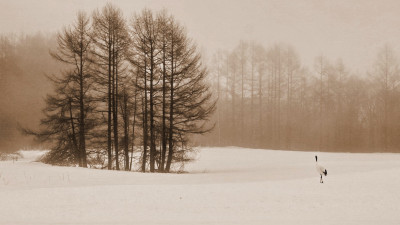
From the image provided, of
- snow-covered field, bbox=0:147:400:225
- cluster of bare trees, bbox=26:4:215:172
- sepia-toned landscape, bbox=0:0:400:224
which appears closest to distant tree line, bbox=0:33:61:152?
sepia-toned landscape, bbox=0:0:400:224

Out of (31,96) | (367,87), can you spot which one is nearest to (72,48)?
(31,96)

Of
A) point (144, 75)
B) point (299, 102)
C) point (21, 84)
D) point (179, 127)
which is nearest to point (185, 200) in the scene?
point (144, 75)

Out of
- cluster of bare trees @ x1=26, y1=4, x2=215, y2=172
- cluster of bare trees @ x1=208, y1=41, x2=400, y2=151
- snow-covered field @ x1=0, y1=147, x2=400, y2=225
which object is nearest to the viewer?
snow-covered field @ x1=0, y1=147, x2=400, y2=225

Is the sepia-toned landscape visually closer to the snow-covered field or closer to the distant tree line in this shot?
the snow-covered field

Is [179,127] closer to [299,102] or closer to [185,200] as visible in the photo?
[185,200]

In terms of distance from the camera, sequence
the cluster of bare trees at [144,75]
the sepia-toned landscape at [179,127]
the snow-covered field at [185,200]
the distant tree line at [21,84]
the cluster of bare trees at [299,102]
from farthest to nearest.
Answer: the distant tree line at [21,84]
the cluster of bare trees at [299,102]
the cluster of bare trees at [144,75]
the sepia-toned landscape at [179,127]
the snow-covered field at [185,200]

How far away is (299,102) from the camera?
52.2 m

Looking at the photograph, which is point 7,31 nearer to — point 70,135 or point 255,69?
point 255,69

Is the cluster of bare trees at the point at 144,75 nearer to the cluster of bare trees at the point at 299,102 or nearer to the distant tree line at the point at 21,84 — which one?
the distant tree line at the point at 21,84

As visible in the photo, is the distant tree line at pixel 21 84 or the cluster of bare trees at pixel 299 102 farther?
the distant tree line at pixel 21 84

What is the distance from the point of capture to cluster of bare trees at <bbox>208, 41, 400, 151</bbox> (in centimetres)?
4488

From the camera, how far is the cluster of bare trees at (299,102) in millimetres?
44875

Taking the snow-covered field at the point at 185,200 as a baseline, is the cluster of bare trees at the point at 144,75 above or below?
above

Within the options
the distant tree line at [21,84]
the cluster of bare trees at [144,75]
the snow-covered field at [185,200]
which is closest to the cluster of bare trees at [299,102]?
the distant tree line at [21,84]
